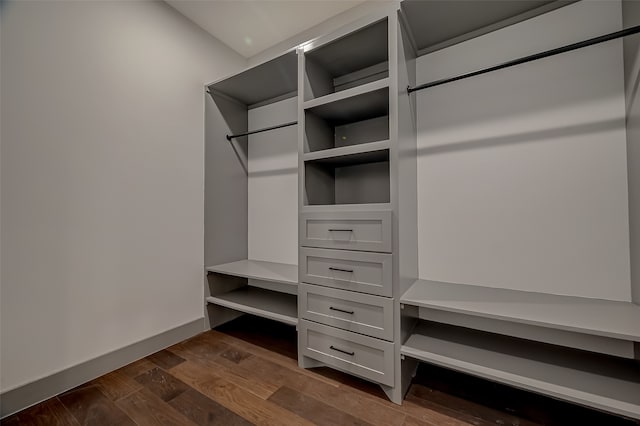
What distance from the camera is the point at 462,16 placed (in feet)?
4.76

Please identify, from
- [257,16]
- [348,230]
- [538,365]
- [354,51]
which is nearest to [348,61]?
[354,51]

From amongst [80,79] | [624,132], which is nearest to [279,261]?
[80,79]

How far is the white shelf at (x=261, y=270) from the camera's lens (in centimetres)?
184

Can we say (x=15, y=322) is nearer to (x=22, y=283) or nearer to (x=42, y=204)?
(x=22, y=283)

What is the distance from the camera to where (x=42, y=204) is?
1401mm

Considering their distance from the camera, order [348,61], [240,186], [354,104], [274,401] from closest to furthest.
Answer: [274,401] → [354,104] → [348,61] → [240,186]

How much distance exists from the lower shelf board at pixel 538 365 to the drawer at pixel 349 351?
0.12 meters

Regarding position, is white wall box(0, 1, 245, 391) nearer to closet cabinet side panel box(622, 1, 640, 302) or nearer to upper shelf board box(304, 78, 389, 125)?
A: upper shelf board box(304, 78, 389, 125)

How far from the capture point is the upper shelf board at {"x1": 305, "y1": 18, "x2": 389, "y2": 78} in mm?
1512

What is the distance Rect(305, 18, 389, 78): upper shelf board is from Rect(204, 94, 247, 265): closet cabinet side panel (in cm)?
103

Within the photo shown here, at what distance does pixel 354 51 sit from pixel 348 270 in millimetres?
1352

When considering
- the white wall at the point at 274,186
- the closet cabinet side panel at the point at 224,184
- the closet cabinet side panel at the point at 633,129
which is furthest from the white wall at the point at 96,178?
the closet cabinet side panel at the point at 633,129

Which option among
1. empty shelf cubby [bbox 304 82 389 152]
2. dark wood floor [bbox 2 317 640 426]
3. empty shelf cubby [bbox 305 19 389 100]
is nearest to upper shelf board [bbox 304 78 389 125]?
empty shelf cubby [bbox 304 82 389 152]

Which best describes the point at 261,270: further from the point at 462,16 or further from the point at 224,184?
the point at 462,16
